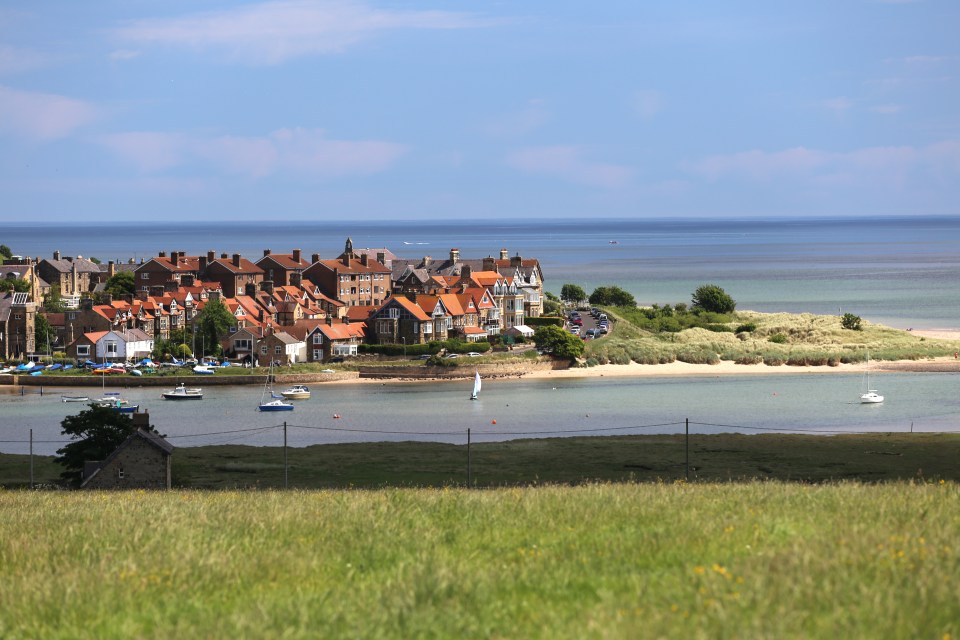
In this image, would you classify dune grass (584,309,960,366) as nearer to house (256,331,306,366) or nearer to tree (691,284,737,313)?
tree (691,284,737,313)

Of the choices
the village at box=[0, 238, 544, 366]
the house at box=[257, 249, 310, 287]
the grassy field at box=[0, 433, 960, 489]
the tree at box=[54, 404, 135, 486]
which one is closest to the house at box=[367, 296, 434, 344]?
the village at box=[0, 238, 544, 366]

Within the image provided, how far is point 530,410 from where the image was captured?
67.2 m

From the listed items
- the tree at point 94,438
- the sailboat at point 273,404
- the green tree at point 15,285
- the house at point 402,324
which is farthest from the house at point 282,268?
the tree at point 94,438

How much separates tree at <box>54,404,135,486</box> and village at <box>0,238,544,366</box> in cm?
5093

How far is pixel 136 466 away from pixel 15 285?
88.7 meters

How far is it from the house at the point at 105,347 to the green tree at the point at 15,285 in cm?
2373

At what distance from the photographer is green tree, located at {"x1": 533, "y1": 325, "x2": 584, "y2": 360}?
293 feet

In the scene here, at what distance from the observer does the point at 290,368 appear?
85562mm

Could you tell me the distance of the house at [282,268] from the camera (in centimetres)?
11263

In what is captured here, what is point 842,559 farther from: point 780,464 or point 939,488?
point 780,464

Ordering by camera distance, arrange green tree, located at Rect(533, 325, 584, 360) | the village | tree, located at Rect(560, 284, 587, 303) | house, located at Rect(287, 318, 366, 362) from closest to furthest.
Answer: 1. green tree, located at Rect(533, 325, 584, 360)
2. house, located at Rect(287, 318, 366, 362)
3. the village
4. tree, located at Rect(560, 284, 587, 303)

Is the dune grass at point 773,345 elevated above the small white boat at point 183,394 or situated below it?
above

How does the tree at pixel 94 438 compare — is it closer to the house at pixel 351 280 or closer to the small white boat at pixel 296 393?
the small white boat at pixel 296 393

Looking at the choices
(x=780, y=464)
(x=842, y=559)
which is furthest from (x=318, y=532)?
(x=780, y=464)
